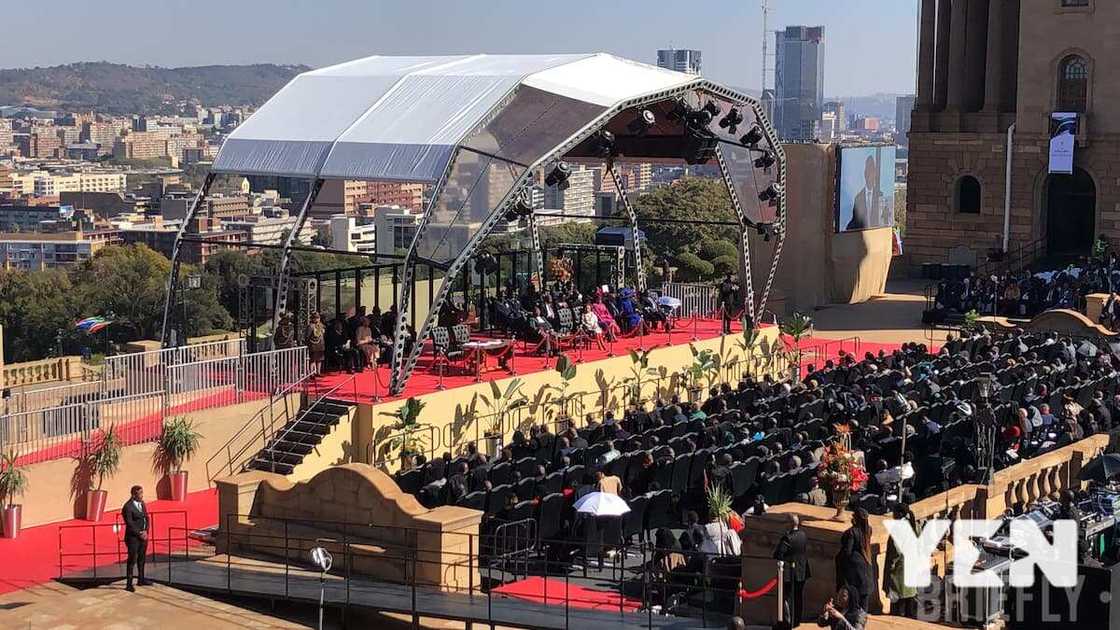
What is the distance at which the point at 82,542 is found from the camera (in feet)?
75.3

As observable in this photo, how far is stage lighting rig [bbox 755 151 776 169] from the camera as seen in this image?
37.9 meters

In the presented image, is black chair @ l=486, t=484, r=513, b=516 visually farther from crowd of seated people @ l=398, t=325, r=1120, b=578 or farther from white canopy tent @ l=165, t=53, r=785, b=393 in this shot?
white canopy tent @ l=165, t=53, r=785, b=393

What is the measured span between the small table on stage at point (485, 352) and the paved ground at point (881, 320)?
49.3 ft

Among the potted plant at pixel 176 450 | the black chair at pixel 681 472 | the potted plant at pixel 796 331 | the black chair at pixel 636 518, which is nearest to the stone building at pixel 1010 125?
the potted plant at pixel 796 331

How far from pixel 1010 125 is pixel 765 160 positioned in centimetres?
2155

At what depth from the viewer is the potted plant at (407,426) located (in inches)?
1061

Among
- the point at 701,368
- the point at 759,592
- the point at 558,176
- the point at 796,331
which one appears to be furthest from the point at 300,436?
the point at 796,331

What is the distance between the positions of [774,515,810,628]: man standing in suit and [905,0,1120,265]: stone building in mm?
41056

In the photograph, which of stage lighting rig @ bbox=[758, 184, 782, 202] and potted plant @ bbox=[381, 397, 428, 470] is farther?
stage lighting rig @ bbox=[758, 184, 782, 202]

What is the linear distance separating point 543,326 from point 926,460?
12.8m

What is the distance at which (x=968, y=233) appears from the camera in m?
58.3

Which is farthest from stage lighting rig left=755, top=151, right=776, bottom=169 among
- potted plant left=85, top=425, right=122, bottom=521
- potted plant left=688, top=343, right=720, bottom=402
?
potted plant left=85, top=425, right=122, bottom=521

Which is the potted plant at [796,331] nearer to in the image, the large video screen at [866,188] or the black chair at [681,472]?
the large video screen at [866,188]

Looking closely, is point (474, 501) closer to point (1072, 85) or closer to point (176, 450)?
point (176, 450)
